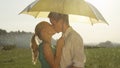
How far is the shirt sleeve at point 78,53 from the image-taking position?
768 centimetres

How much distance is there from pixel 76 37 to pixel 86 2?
1090mm

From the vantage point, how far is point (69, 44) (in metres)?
7.80

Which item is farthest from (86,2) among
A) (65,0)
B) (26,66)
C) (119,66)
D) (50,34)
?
(26,66)

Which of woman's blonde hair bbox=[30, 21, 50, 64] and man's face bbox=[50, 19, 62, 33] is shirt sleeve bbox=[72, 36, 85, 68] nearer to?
man's face bbox=[50, 19, 62, 33]

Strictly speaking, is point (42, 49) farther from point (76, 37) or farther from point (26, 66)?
point (26, 66)

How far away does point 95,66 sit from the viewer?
965 inches

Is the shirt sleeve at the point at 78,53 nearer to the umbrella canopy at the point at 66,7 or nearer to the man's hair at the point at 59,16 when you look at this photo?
the man's hair at the point at 59,16

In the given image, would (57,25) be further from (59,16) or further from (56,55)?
(56,55)

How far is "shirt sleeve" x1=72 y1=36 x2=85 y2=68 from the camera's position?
768cm

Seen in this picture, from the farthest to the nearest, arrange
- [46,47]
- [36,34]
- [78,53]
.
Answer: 1. [36,34]
2. [46,47]
3. [78,53]

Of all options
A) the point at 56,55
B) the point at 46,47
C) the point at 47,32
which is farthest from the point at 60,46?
the point at 47,32

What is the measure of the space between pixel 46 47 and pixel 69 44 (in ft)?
1.99

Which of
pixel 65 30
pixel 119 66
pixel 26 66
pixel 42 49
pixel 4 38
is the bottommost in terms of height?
pixel 4 38

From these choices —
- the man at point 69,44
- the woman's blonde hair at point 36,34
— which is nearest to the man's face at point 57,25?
the man at point 69,44
